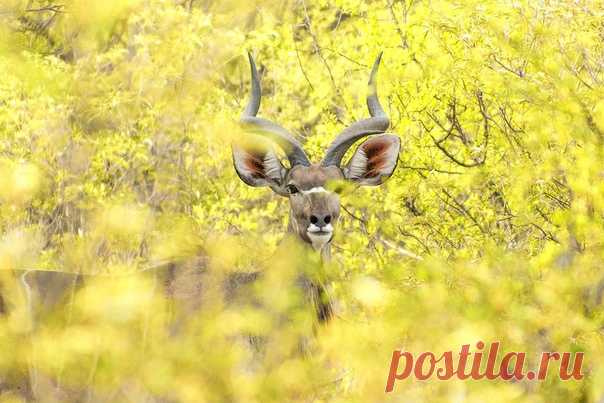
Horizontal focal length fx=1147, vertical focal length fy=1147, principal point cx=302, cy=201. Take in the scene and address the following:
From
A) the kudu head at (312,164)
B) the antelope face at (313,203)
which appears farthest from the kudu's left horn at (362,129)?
the antelope face at (313,203)

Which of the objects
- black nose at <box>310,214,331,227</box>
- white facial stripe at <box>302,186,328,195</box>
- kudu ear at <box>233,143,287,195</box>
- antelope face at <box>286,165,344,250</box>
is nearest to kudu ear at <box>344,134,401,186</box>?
antelope face at <box>286,165,344,250</box>

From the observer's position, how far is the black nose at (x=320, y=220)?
23.6ft

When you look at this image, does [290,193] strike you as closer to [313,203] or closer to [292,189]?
[292,189]

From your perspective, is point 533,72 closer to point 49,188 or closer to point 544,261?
point 544,261

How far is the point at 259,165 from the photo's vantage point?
26.4ft

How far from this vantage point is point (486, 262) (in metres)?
4.30

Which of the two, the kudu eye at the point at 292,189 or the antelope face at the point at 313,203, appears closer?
the antelope face at the point at 313,203

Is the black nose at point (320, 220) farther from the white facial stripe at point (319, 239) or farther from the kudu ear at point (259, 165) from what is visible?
the kudu ear at point (259, 165)

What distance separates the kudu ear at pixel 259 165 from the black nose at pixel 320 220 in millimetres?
668

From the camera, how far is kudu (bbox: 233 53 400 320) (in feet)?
23.8

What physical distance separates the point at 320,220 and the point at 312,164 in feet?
2.48

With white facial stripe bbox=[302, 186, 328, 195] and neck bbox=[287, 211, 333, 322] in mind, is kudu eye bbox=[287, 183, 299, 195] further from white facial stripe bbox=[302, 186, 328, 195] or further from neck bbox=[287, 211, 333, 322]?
neck bbox=[287, 211, 333, 322]

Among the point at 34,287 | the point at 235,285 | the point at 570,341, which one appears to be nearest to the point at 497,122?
the point at 235,285

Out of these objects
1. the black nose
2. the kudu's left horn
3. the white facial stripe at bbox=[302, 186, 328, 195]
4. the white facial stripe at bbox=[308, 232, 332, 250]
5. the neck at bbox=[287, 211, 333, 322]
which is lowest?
the neck at bbox=[287, 211, 333, 322]
